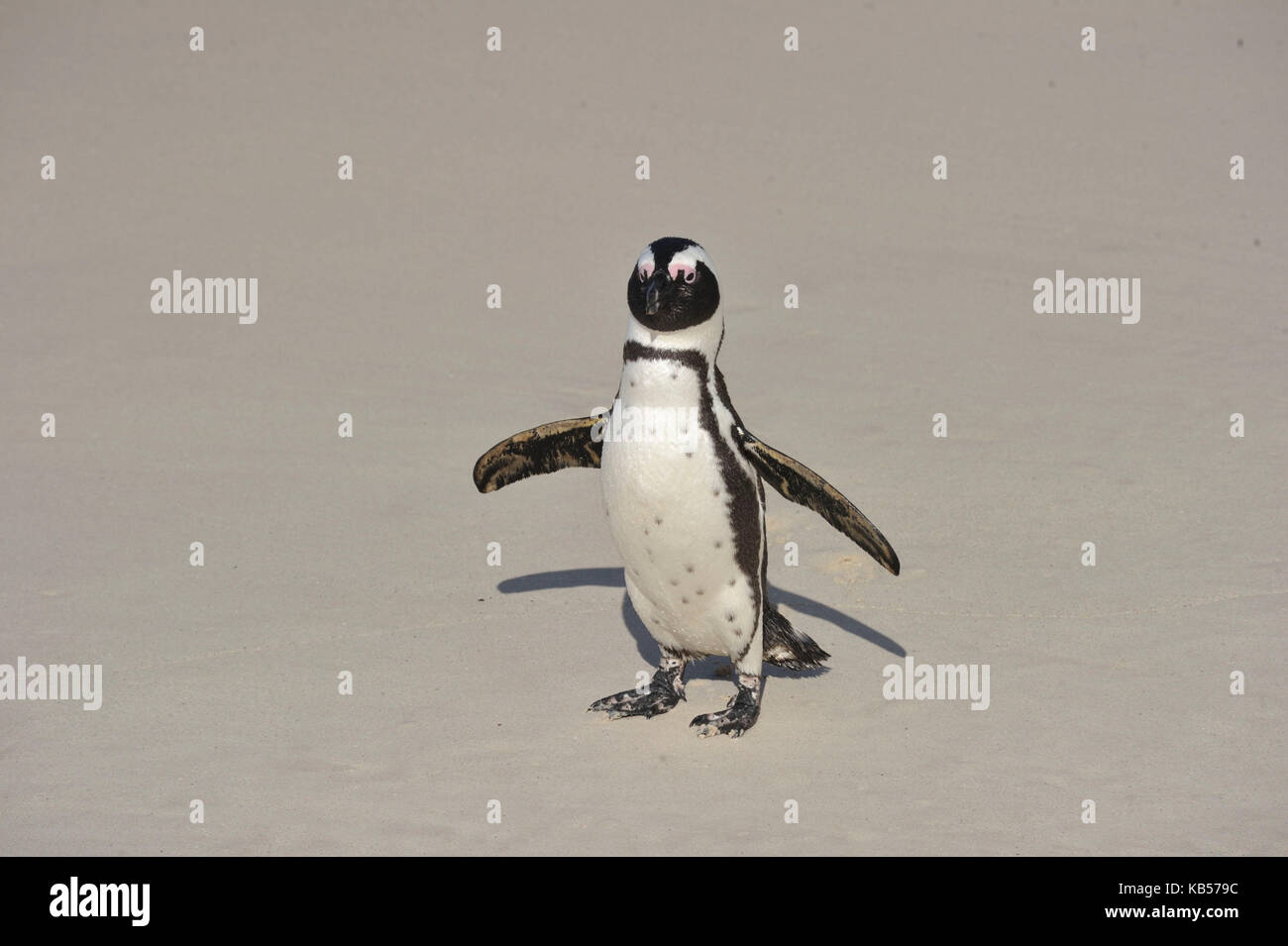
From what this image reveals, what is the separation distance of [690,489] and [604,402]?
182 inches

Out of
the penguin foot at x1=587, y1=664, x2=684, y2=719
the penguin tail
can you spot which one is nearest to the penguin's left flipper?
the penguin tail

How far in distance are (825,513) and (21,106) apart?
500 inches

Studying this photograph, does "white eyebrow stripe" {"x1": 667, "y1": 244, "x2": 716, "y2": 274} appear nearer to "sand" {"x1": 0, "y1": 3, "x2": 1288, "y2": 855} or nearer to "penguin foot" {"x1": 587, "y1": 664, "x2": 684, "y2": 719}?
"penguin foot" {"x1": 587, "y1": 664, "x2": 684, "y2": 719}

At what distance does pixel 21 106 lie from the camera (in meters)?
16.8

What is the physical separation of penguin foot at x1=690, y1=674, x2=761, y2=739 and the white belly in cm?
18

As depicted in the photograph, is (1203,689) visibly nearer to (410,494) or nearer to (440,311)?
(410,494)

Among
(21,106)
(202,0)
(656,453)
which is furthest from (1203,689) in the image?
(202,0)

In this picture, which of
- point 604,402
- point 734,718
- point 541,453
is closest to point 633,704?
point 734,718

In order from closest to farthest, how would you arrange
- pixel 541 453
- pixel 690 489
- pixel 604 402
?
pixel 690 489
pixel 541 453
pixel 604 402

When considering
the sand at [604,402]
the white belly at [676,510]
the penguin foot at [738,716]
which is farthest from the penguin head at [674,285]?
the sand at [604,402]

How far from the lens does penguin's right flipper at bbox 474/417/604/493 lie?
23.9 feet

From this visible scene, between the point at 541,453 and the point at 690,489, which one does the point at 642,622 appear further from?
the point at 690,489

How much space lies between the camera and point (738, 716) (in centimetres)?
701

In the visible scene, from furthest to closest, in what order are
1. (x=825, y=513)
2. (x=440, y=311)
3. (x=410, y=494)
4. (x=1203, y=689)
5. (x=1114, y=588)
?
(x=440, y=311) → (x=410, y=494) → (x=1114, y=588) → (x=1203, y=689) → (x=825, y=513)
